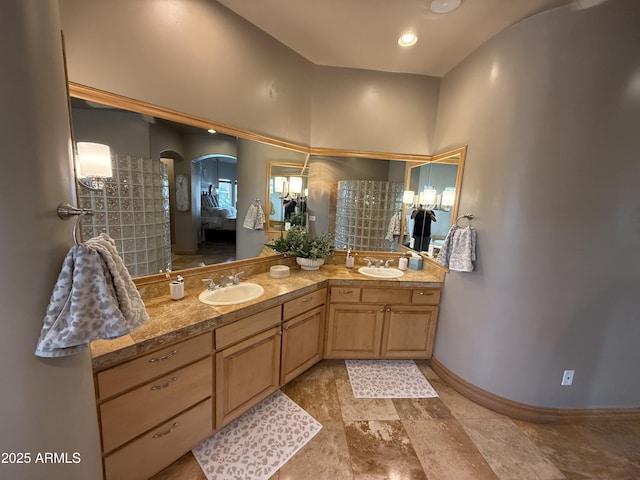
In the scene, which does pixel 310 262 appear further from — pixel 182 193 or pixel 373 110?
pixel 373 110

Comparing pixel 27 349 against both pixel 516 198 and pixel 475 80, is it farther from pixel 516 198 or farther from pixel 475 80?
pixel 475 80

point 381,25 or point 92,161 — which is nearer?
point 92,161

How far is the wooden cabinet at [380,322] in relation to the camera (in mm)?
2438

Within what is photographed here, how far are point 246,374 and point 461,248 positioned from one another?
1.91 metres

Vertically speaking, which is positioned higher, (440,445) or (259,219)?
(259,219)

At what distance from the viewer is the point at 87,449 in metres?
1.04

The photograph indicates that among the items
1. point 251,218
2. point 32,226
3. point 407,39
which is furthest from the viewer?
point 251,218

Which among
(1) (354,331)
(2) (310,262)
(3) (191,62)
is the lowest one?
(1) (354,331)

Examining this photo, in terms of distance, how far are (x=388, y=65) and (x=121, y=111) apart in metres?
2.31

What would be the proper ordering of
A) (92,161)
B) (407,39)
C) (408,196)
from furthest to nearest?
(408,196), (407,39), (92,161)

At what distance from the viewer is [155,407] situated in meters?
1.35

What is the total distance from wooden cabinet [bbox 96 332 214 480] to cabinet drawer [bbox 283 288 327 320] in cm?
64

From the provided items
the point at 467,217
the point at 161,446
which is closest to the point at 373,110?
the point at 467,217

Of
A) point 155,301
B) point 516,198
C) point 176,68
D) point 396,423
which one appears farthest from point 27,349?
point 516,198
